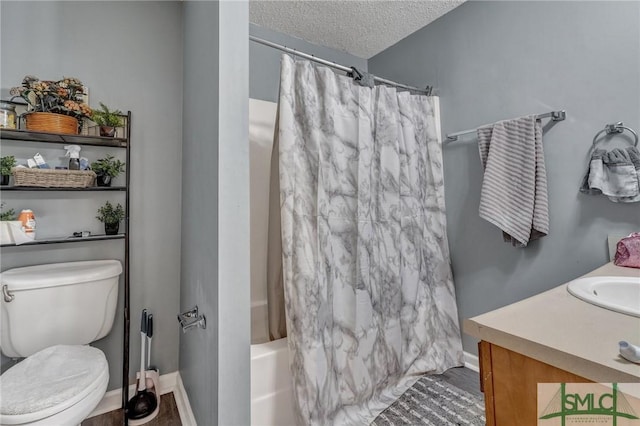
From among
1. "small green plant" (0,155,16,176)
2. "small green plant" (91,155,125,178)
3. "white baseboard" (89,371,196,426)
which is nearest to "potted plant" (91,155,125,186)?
"small green plant" (91,155,125,178)

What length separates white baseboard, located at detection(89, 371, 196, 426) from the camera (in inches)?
60.0

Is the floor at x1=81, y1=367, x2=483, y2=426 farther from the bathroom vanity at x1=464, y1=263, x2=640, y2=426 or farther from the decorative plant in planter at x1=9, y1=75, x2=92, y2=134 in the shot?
the decorative plant in planter at x1=9, y1=75, x2=92, y2=134

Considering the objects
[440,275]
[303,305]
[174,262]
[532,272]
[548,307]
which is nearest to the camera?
[548,307]

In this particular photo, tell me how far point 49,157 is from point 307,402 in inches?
69.1

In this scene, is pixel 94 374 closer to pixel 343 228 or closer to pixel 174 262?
pixel 174 262

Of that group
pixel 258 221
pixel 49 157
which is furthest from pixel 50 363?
pixel 258 221

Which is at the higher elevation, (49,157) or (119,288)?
(49,157)

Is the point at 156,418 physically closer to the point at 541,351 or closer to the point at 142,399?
the point at 142,399

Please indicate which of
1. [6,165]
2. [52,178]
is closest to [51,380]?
[52,178]

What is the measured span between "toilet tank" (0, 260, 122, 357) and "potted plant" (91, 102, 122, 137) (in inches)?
27.7

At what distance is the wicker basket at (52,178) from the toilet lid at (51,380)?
748mm

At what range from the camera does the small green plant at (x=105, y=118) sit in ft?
4.98

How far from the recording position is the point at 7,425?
0.98 meters

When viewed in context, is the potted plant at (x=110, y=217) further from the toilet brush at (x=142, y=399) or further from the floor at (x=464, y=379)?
the floor at (x=464, y=379)
